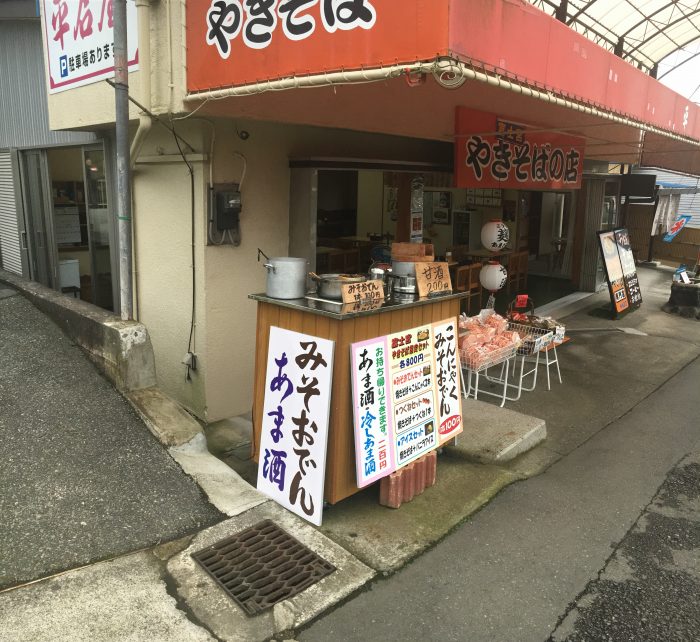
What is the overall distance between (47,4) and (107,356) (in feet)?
16.3

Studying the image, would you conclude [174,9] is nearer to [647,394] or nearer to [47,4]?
[47,4]

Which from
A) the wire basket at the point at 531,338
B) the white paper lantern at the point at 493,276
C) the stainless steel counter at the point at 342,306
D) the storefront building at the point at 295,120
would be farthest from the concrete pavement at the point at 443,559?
the white paper lantern at the point at 493,276

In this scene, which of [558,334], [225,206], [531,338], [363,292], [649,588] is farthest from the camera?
[558,334]

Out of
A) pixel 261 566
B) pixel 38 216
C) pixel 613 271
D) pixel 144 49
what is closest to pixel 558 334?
pixel 261 566

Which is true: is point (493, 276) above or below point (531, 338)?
above

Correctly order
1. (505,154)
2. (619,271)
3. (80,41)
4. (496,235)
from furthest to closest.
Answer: (619,271), (496,235), (505,154), (80,41)

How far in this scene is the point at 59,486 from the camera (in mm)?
4410

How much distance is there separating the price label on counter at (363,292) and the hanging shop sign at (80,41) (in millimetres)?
3609

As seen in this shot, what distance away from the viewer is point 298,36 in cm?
395

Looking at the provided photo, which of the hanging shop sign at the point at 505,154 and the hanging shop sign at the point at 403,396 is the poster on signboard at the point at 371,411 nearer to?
the hanging shop sign at the point at 403,396

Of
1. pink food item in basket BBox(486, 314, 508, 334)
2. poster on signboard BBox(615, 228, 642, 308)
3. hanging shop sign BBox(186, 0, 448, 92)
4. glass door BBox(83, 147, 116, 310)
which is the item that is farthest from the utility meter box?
poster on signboard BBox(615, 228, 642, 308)

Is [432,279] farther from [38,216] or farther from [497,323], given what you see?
[38,216]

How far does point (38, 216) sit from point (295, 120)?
21.0 ft

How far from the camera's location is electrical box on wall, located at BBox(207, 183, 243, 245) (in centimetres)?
629
